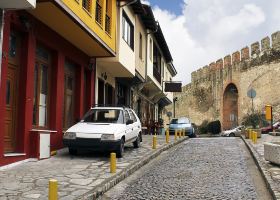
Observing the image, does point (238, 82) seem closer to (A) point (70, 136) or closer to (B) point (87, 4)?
(B) point (87, 4)

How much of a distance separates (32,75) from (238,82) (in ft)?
127

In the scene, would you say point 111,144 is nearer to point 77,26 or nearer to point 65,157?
point 65,157

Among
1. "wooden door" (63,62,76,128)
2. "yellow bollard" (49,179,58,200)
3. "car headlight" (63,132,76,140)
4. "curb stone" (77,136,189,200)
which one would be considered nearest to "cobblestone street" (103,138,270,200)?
"curb stone" (77,136,189,200)

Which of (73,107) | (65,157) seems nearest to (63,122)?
(73,107)

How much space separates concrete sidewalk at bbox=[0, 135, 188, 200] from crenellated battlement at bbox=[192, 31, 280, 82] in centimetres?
3325

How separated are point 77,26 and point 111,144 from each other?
11.2 ft

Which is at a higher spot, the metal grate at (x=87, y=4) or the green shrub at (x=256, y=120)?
the metal grate at (x=87, y=4)

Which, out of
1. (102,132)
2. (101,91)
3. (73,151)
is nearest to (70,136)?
(73,151)

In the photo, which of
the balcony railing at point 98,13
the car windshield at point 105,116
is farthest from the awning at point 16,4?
the balcony railing at point 98,13

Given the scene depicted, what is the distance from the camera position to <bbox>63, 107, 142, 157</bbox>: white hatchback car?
42.8ft

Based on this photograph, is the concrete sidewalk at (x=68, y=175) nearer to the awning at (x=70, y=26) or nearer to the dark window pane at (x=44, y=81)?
the dark window pane at (x=44, y=81)

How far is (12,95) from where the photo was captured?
11.9 metres

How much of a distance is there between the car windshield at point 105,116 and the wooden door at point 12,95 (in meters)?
3.05

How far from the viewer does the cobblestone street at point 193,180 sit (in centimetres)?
925
